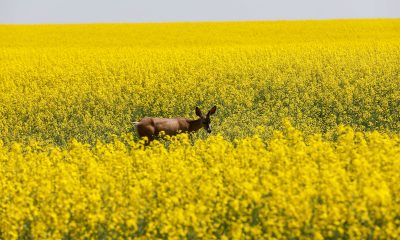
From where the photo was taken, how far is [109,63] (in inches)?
1056

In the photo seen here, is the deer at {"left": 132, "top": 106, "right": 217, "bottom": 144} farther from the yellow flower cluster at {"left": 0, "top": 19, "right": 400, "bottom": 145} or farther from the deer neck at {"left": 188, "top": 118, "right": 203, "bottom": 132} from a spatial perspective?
the yellow flower cluster at {"left": 0, "top": 19, "right": 400, "bottom": 145}

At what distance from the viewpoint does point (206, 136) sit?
1633 centimetres

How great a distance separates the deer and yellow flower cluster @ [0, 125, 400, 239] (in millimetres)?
4283

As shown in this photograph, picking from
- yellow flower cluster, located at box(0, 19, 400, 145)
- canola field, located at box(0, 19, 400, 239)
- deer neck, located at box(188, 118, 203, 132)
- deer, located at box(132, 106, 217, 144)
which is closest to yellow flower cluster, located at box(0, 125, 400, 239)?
canola field, located at box(0, 19, 400, 239)

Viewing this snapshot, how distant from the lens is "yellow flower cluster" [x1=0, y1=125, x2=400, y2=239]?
7707 mm

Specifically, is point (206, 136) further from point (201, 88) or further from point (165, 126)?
point (201, 88)

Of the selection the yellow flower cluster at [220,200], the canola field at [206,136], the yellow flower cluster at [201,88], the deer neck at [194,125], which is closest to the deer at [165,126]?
the deer neck at [194,125]

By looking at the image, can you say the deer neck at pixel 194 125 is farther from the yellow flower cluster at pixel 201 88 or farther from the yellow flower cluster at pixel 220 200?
the yellow flower cluster at pixel 220 200

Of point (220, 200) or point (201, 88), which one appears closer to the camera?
point (220, 200)

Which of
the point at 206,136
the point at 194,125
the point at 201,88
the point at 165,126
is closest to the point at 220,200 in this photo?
the point at 165,126

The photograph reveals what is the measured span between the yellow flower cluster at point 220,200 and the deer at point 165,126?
4.28 m

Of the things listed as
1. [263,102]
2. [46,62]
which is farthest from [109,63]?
[263,102]

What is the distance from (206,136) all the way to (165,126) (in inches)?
67.9

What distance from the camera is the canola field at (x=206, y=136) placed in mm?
8125
